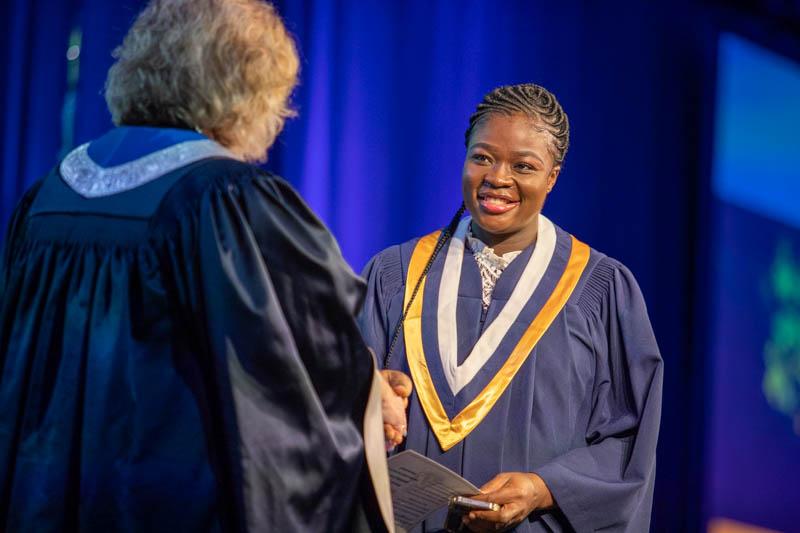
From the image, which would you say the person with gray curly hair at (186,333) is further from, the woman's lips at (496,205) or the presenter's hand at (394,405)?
the woman's lips at (496,205)

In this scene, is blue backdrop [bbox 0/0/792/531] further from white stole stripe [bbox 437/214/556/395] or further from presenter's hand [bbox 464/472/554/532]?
presenter's hand [bbox 464/472/554/532]

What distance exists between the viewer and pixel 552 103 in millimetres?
2775

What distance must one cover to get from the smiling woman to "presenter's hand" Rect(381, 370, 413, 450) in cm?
11

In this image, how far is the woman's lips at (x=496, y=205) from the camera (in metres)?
2.69

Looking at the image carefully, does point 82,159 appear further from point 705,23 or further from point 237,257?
point 705,23

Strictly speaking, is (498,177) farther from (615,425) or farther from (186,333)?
(186,333)

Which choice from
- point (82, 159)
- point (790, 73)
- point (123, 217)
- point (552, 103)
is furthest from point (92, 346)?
point (790, 73)

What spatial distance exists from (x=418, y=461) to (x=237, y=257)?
727 millimetres

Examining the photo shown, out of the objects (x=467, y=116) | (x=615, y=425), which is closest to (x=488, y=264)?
(x=615, y=425)

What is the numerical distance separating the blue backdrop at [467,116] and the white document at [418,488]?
182cm

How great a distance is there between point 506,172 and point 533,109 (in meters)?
0.19

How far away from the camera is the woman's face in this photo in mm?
2682

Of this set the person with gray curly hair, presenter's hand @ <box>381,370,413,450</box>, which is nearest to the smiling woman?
presenter's hand @ <box>381,370,413,450</box>

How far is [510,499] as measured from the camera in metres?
2.37
